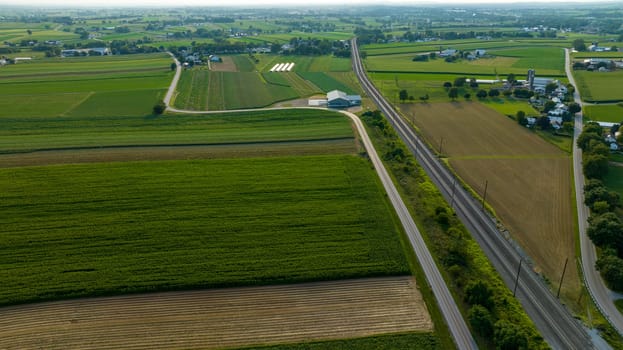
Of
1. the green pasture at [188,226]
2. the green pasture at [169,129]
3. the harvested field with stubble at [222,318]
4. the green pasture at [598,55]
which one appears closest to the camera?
the harvested field with stubble at [222,318]

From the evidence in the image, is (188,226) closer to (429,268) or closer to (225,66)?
(429,268)

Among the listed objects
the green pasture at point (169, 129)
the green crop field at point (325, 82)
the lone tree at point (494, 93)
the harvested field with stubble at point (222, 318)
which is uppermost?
the green crop field at point (325, 82)

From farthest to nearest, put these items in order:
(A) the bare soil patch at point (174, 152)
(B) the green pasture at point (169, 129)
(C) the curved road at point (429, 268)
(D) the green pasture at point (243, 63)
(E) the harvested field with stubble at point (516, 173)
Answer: (D) the green pasture at point (243, 63) → (B) the green pasture at point (169, 129) → (A) the bare soil patch at point (174, 152) → (E) the harvested field with stubble at point (516, 173) → (C) the curved road at point (429, 268)

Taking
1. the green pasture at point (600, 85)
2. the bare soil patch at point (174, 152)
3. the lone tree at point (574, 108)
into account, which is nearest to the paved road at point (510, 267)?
the bare soil patch at point (174, 152)

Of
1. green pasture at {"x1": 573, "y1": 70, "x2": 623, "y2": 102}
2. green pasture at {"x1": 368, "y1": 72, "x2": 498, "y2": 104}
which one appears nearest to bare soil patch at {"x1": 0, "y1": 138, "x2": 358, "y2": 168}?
green pasture at {"x1": 368, "y1": 72, "x2": 498, "y2": 104}

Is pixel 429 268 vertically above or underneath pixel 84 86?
underneath

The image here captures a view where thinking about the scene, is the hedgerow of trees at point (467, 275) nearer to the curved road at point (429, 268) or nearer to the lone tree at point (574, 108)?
the curved road at point (429, 268)

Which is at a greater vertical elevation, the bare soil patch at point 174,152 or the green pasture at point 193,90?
the green pasture at point 193,90

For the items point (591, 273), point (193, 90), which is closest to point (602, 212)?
point (591, 273)
